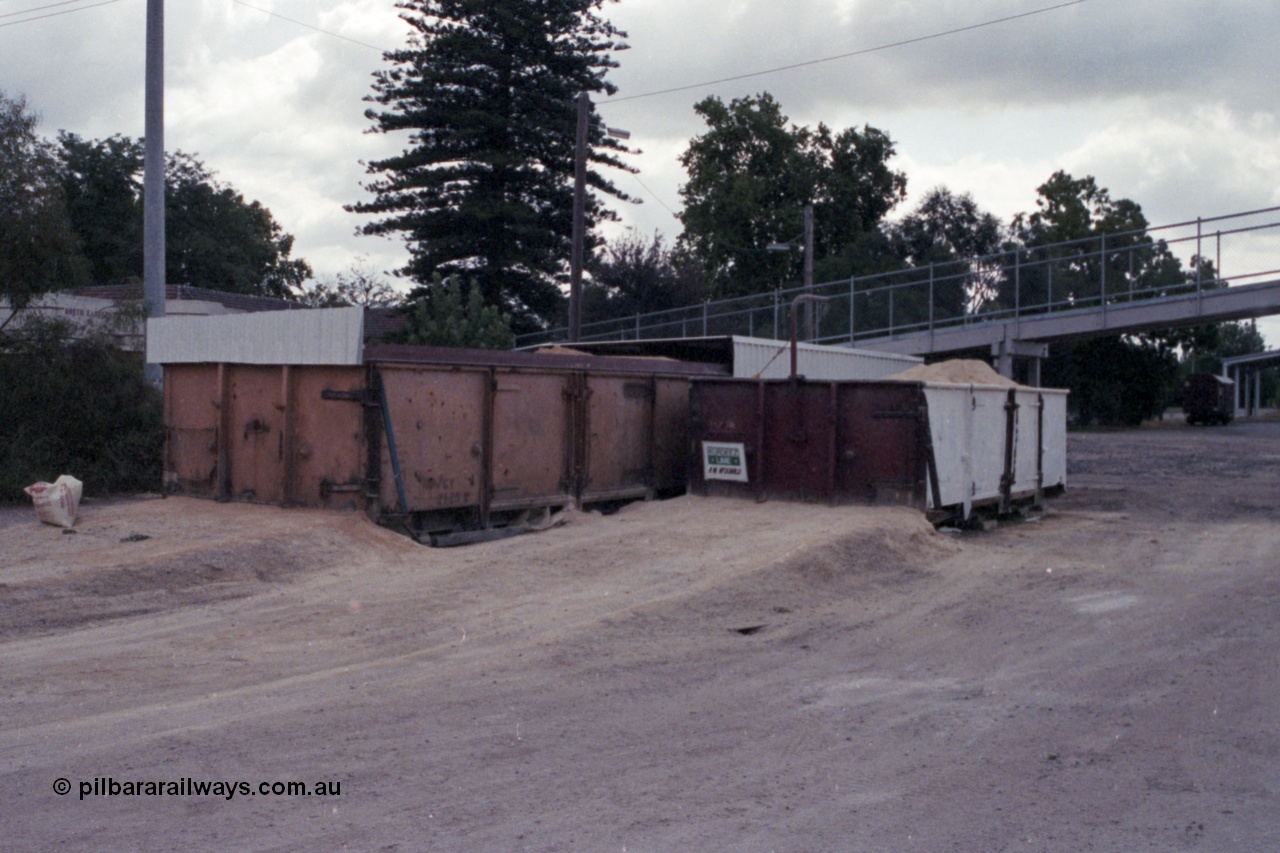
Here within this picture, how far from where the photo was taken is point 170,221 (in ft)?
207

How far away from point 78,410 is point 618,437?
338 inches

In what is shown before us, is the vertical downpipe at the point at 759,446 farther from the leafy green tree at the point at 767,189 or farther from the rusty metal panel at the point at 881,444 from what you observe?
the leafy green tree at the point at 767,189

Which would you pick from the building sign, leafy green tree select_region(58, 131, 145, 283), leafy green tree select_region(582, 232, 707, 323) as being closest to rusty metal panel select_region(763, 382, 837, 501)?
the building sign

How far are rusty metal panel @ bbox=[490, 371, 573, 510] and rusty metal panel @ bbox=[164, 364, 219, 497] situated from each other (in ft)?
10.8

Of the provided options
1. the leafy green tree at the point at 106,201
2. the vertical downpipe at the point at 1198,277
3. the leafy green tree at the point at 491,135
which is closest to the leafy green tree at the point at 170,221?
the leafy green tree at the point at 106,201

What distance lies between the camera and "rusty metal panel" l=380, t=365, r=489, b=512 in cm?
1254

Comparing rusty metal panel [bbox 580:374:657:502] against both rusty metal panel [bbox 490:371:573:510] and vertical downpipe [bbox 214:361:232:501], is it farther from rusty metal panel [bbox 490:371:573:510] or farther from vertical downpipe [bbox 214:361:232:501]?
vertical downpipe [bbox 214:361:232:501]

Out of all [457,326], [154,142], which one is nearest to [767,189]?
[457,326]

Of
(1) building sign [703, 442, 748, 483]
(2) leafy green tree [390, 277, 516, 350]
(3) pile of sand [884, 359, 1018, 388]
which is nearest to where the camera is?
(1) building sign [703, 442, 748, 483]

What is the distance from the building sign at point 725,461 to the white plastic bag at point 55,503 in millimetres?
7811

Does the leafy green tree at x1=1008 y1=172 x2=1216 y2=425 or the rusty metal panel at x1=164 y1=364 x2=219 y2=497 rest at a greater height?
the leafy green tree at x1=1008 y1=172 x2=1216 y2=425

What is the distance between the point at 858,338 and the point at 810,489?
2449cm

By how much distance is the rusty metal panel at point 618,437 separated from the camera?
50.0 ft

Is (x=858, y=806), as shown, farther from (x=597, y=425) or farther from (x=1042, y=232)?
(x=1042, y=232)
